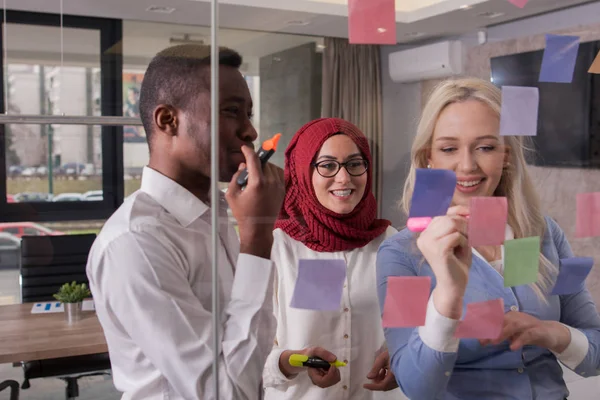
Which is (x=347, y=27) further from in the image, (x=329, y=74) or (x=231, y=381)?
(x=231, y=381)

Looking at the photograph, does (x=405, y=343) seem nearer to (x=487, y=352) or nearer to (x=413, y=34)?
(x=487, y=352)

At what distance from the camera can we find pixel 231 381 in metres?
1.10

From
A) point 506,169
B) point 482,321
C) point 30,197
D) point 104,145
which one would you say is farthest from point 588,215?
point 30,197

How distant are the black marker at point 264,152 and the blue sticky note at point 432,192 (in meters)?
0.26

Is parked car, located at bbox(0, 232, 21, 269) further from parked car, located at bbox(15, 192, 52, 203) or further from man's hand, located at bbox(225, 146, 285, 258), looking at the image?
man's hand, located at bbox(225, 146, 285, 258)

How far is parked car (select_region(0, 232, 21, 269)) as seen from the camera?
1.01 meters

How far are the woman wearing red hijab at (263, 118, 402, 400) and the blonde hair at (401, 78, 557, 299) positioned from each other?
0.10 metres

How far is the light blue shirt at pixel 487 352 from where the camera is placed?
3.79 feet

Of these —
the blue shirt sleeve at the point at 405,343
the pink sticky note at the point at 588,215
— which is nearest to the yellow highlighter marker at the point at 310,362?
the blue shirt sleeve at the point at 405,343

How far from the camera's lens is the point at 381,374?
3.80ft

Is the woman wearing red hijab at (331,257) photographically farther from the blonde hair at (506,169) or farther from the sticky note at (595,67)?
the sticky note at (595,67)

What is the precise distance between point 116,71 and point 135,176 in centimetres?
17

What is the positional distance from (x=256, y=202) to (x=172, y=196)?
5.5 inches

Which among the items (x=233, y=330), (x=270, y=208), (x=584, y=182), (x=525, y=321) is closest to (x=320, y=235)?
(x=270, y=208)
